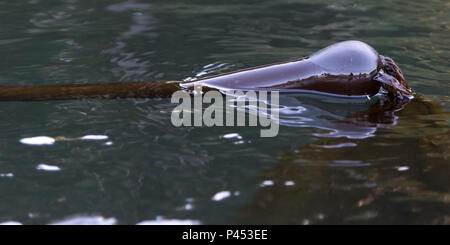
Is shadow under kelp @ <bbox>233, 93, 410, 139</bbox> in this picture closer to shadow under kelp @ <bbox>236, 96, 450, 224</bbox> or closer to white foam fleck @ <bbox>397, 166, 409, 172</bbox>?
shadow under kelp @ <bbox>236, 96, 450, 224</bbox>

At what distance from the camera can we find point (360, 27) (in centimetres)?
405

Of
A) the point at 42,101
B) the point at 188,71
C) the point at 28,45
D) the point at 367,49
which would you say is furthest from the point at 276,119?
the point at 28,45

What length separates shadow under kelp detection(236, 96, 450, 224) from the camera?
1579 millimetres

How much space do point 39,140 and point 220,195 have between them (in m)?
0.79

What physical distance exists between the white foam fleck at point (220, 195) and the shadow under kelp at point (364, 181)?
0.08 m

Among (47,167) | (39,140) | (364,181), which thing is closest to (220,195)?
(364,181)

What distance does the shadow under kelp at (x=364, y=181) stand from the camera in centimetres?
158

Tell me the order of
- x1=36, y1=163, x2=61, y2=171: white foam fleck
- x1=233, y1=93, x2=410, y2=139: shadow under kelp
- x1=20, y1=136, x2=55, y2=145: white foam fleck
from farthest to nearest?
1. x1=233, y1=93, x2=410, y2=139: shadow under kelp
2. x1=20, y1=136, x2=55, y2=145: white foam fleck
3. x1=36, y1=163, x2=61, y2=171: white foam fleck

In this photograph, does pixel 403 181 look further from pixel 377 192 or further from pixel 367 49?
pixel 367 49

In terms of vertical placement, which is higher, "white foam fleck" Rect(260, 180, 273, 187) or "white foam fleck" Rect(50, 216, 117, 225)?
"white foam fleck" Rect(260, 180, 273, 187)

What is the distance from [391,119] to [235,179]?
33.5 inches

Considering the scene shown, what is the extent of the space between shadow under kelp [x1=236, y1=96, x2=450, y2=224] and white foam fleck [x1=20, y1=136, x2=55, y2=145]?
82 centimetres

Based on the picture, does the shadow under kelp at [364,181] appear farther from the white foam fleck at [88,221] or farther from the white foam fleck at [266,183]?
the white foam fleck at [88,221]

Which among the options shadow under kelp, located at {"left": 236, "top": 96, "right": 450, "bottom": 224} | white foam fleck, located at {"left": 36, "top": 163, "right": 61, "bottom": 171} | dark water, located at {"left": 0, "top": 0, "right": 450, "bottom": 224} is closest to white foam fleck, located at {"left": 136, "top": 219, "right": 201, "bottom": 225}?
dark water, located at {"left": 0, "top": 0, "right": 450, "bottom": 224}
